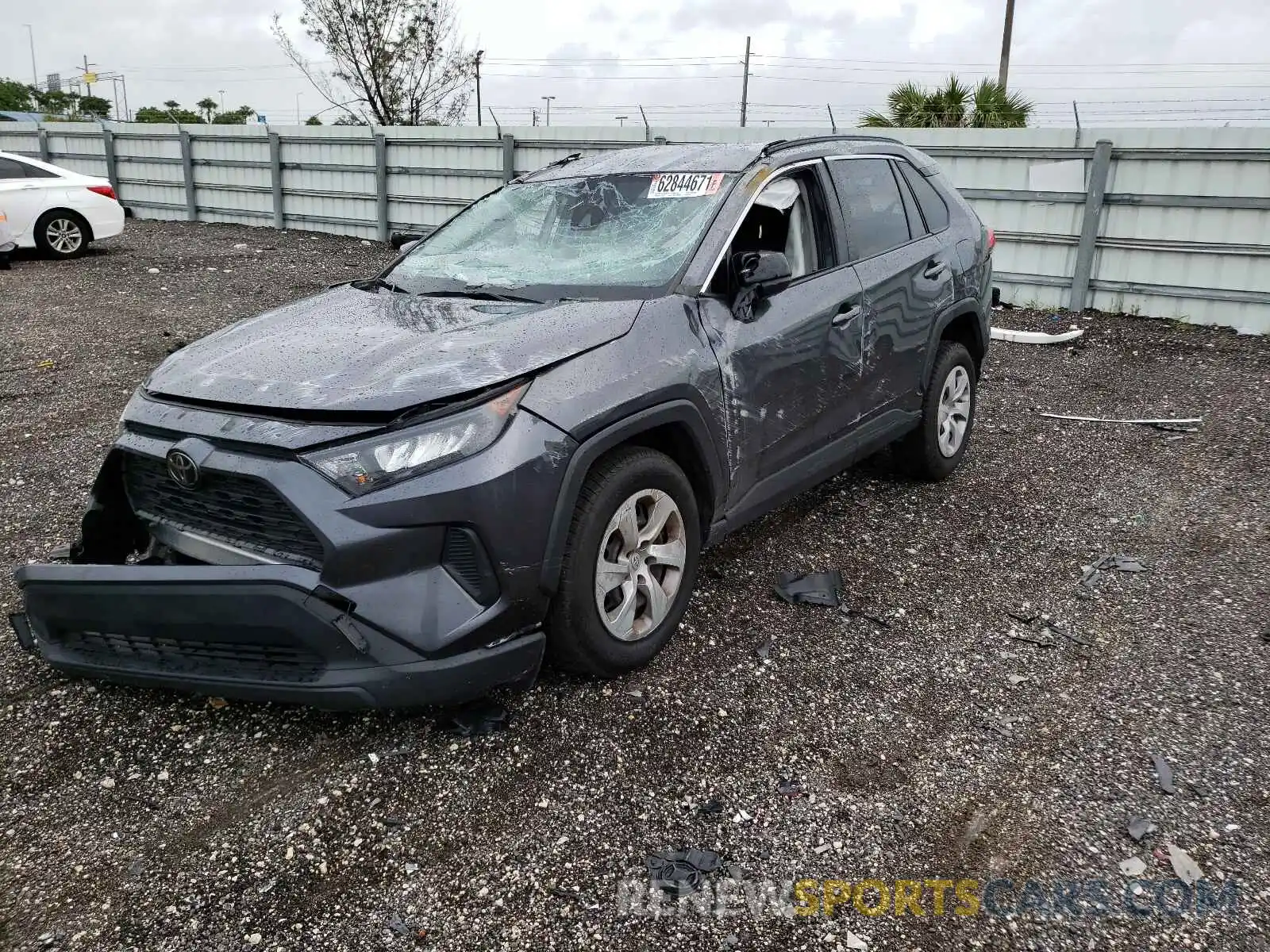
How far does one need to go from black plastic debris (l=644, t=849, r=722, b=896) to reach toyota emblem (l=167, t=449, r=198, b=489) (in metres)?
1.63

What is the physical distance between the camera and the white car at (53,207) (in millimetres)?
13109

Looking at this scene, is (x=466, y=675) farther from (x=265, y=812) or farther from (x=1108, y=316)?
(x=1108, y=316)

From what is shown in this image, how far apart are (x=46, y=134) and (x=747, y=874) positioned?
974 inches

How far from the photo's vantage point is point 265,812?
2.71 metres

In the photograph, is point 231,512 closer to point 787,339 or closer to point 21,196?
point 787,339

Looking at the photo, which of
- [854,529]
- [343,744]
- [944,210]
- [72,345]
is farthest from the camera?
Answer: [72,345]

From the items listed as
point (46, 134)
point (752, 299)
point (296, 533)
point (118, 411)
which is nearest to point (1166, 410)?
point (752, 299)

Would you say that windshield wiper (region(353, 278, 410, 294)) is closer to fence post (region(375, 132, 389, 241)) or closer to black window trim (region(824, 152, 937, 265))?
black window trim (region(824, 152, 937, 265))

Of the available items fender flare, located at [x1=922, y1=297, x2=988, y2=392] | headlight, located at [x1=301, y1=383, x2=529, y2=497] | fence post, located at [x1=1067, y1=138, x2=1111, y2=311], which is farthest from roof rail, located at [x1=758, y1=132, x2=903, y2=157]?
fence post, located at [x1=1067, y1=138, x2=1111, y2=311]

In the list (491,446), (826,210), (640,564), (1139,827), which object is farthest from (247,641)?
(826,210)

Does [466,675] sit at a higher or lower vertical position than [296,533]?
lower

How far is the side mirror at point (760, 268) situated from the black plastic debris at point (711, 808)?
1.77m

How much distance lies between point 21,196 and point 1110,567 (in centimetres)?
1435

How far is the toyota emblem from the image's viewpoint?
274 centimetres
